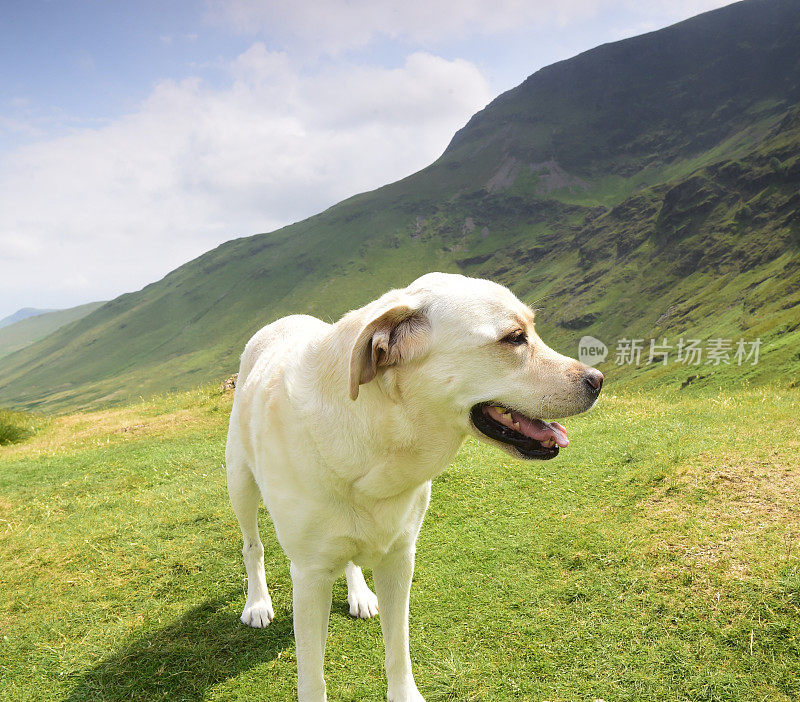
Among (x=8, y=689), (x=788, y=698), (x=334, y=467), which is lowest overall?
(x=788, y=698)

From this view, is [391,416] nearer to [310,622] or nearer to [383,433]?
[383,433]

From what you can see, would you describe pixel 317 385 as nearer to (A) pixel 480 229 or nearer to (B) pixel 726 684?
(B) pixel 726 684

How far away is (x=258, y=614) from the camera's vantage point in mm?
5488

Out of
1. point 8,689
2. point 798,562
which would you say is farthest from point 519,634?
point 8,689

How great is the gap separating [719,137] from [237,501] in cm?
22707

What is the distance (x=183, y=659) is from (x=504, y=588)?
10.4 ft

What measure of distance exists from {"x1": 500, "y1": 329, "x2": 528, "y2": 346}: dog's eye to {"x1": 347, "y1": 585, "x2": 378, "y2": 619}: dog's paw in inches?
138

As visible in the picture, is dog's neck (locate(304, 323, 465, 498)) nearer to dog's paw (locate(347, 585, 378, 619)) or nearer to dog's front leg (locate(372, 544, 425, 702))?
dog's front leg (locate(372, 544, 425, 702))

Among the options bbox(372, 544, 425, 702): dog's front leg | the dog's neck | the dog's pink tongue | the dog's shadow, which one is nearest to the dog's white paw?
bbox(372, 544, 425, 702): dog's front leg

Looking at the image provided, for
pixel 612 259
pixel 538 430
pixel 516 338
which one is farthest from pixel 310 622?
pixel 612 259

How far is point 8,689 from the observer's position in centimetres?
492

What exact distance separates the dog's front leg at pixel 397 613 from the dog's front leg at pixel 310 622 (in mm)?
445

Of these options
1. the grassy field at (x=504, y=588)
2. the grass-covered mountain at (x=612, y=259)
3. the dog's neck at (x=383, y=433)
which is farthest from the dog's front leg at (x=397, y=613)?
the grass-covered mountain at (x=612, y=259)

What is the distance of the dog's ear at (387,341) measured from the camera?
10.3 ft
